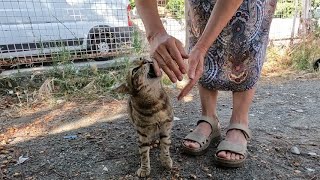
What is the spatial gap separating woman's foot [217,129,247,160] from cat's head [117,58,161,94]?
1.93 ft

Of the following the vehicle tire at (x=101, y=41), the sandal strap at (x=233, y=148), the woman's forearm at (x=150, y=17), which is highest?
the woman's forearm at (x=150, y=17)

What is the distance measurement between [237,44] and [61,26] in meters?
2.63

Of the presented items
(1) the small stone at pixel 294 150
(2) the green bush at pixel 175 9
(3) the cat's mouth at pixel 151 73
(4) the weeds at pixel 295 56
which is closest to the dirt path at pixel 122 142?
(1) the small stone at pixel 294 150

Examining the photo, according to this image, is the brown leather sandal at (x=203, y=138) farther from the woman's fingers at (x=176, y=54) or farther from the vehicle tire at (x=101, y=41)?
the vehicle tire at (x=101, y=41)

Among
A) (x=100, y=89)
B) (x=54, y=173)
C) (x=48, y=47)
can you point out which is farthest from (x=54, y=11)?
(x=54, y=173)

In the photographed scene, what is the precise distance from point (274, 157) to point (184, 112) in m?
0.85

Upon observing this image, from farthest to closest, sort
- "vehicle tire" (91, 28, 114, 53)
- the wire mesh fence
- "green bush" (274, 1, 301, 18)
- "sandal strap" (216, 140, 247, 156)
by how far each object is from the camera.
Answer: "green bush" (274, 1, 301, 18)
"vehicle tire" (91, 28, 114, 53)
the wire mesh fence
"sandal strap" (216, 140, 247, 156)

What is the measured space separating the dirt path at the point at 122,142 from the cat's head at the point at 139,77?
0.50 m

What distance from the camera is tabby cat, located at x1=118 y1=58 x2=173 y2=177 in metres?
1.29

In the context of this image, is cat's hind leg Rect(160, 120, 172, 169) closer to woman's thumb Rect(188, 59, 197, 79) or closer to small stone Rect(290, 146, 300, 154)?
woman's thumb Rect(188, 59, 197, 79)

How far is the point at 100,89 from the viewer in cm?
304

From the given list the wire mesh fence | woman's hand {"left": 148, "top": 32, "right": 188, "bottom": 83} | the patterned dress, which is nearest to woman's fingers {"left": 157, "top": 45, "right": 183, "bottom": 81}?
woman's hand {"left": 148, "top": 32, "right": 188, "bottom": 83}

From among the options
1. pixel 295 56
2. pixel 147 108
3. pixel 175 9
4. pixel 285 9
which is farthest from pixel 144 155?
pixel 285 9

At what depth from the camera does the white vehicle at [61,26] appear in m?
3.50
